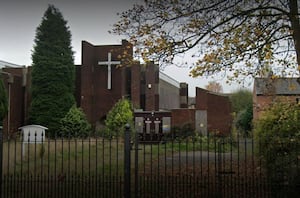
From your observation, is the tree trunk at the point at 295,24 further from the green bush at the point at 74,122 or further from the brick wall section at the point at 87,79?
the brick wall section at the point at 87,79

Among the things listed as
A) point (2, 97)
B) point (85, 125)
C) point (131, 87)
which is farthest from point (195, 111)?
point (2, 97)

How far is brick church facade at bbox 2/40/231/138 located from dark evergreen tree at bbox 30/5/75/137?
7.78ft

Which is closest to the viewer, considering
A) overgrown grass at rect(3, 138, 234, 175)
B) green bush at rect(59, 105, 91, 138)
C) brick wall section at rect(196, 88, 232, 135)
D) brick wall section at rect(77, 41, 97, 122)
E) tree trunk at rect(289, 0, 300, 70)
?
overgrown grass at rect(3, 138, 234, 175)

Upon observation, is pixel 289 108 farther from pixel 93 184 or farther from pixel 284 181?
pixel 93 184

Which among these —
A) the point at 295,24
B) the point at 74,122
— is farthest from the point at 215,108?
the point at 295,24

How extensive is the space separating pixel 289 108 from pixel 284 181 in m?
1.74

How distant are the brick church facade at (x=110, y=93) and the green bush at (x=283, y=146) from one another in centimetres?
2457

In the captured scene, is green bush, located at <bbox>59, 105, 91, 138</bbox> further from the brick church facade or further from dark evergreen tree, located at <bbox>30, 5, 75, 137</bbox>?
the brick church facade

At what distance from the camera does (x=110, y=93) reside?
127ft

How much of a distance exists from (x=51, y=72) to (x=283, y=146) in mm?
28673

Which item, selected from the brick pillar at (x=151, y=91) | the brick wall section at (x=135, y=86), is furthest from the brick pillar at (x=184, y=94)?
the brick wall section at (x=135, y=86)

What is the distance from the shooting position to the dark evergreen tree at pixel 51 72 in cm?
3453

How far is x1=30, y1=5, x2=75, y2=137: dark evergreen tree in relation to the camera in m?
34.5

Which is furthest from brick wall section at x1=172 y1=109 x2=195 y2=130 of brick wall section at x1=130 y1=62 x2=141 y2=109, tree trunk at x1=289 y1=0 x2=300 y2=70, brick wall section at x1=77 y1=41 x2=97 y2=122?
tree trunk at x1=289 y1=0 x2=300 y2=70
